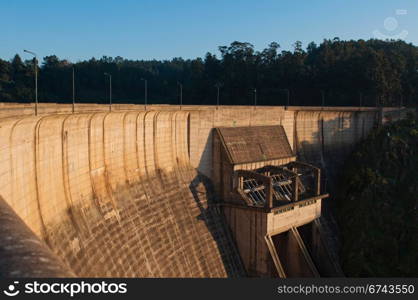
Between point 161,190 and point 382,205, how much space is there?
72.4 feet

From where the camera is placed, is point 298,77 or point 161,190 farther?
point 298,77

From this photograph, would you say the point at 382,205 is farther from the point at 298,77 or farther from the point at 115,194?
the point at 298,77

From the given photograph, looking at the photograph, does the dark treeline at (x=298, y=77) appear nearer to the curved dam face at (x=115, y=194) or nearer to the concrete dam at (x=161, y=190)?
the concrete dam at (x=161, y=190)

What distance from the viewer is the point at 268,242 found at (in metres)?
27.3

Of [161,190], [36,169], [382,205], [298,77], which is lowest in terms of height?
[382,205]

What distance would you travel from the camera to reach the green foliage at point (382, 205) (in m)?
33.1

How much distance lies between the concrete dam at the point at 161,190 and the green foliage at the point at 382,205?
14.0 feet

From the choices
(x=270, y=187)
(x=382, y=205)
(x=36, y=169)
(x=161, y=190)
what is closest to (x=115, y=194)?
→ (x=161, y=190)

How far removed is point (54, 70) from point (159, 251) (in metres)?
91.7

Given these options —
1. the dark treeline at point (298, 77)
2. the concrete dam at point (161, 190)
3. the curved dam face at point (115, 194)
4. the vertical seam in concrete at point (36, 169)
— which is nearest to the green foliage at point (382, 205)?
the concrete dam at point (161, 190)

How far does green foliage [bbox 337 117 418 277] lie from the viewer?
33.1m

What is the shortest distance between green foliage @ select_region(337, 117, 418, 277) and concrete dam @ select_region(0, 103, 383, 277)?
14.0 ft

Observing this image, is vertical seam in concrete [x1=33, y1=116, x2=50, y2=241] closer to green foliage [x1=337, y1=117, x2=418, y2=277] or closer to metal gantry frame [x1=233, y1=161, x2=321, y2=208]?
metal gantry frame [x1=233, y1=161, x2=321, y2=208]

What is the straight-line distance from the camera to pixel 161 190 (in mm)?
25969
